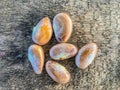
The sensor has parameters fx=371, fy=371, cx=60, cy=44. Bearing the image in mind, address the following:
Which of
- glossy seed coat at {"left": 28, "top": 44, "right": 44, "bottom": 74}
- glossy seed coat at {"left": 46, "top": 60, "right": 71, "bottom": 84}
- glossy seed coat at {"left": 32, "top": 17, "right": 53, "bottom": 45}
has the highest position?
glossy seed coat at {"left": 32, "top": 17, "right": 53, "bottom": 45}

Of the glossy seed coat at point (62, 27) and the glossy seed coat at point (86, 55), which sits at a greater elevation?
the glossy seed coat at point (62, 27)

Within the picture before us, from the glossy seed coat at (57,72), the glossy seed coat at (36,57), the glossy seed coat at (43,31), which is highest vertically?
the glossy seed coat at (43,31)

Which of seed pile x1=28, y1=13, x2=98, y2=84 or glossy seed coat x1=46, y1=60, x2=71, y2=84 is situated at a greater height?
seed pile x1=28, y1=13, x2=98, y2=84
